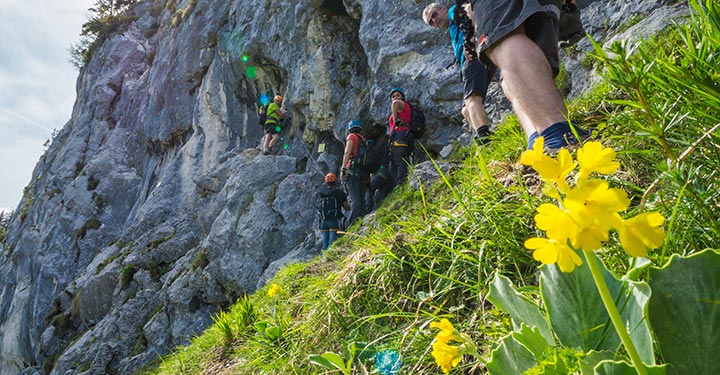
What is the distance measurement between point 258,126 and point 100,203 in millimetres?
11438

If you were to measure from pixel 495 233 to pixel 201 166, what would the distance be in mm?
17364

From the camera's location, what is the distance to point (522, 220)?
1469 millimetres

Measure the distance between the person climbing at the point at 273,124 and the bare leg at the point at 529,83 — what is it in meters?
12.4

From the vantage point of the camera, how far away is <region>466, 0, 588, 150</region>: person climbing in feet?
6.21

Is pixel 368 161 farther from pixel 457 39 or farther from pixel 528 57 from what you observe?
pixel 528 57

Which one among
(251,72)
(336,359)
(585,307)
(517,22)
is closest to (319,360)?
(336,359)

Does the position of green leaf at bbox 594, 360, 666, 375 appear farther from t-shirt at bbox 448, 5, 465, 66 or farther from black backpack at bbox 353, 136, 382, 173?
black backpack at bbox 353, 136, 382, 173

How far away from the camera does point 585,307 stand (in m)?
0.78

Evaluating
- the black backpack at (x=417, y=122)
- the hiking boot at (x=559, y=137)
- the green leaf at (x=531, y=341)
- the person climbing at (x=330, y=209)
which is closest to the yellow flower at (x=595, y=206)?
the green leaf at (x=531, y=341)

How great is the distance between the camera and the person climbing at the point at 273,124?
13.9m

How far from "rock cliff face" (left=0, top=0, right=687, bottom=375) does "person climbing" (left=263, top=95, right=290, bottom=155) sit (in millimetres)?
447

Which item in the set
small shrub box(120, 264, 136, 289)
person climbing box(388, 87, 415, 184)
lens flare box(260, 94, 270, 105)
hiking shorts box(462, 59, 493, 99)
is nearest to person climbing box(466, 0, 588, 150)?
hiking shorts box(462, 59, 493, 99)

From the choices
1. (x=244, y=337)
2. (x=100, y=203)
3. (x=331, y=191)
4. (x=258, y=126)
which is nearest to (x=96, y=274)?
(x=100, y=203)

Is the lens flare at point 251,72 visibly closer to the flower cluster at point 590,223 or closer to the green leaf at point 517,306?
the green leaf at point 517,306
